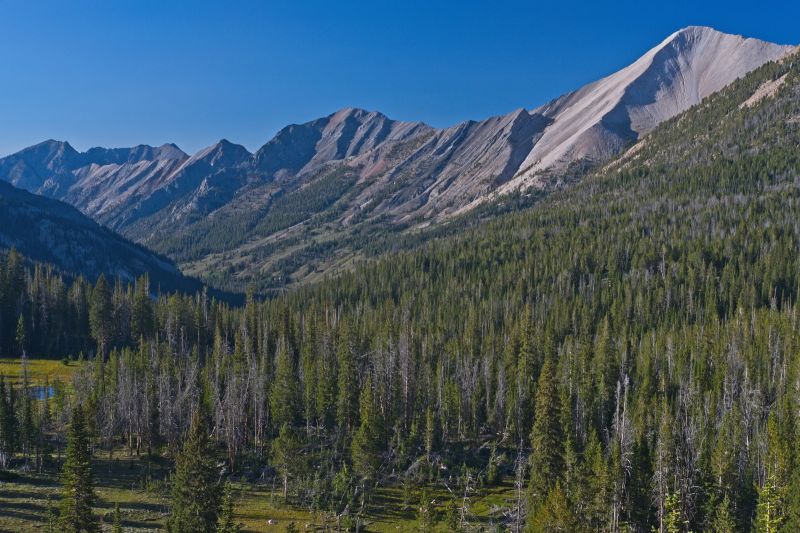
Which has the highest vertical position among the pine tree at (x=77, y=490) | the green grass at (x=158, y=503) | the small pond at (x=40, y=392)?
the small pond at (x=40, y=392)

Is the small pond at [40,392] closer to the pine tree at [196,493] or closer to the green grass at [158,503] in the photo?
the green grass at [158,503]

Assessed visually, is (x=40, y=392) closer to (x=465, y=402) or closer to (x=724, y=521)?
(x=465, y=402)

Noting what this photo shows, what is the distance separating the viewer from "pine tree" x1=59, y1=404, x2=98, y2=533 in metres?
48.0

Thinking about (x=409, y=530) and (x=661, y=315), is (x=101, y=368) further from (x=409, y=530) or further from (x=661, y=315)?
(x=661, y=315)

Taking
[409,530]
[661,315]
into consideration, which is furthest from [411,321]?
[409,530]

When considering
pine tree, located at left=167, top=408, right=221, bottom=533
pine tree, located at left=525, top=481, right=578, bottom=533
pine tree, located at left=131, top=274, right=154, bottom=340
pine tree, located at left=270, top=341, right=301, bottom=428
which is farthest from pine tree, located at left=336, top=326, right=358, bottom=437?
pine tree, located at left=131, top=274, right=154, bottom=340

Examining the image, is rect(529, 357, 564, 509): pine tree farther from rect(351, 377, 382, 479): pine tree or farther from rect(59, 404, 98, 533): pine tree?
rect(59, 404, 98, 533): pine tree

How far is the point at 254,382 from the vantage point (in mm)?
99062

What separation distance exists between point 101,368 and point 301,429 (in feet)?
127

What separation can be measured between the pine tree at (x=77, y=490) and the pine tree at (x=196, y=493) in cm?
657

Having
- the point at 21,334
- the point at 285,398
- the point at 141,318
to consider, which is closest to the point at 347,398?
the point at 285,398

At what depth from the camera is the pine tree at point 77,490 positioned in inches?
1889

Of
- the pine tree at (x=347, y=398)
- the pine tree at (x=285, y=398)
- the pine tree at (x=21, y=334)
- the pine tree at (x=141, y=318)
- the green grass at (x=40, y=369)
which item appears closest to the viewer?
the pine tree at (x=285, y=398)

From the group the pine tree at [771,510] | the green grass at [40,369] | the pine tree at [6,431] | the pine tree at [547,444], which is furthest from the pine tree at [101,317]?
the pine tree at [771,510]
